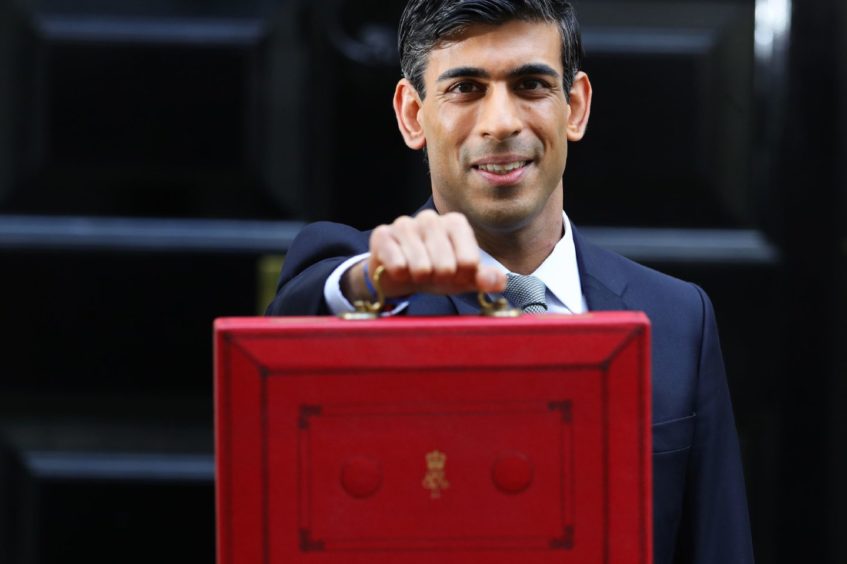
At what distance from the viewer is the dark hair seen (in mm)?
1546

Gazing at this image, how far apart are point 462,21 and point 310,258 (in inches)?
11.6

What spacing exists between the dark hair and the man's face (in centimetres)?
1

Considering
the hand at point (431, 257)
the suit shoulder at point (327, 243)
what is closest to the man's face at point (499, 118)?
the suit shoulder at point (327, 243)

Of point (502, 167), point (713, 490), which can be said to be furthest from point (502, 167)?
point (713, 490)

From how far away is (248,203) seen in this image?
2.70 meters

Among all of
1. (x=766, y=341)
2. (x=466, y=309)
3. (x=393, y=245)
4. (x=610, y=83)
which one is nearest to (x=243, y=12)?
(x=610, y=83)

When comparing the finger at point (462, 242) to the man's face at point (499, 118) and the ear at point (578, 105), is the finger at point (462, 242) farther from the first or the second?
the ear at point (578, 105)

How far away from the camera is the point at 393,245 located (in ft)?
4.32

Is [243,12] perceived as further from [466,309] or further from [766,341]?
[466,309]

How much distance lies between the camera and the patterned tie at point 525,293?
1609 millimetres

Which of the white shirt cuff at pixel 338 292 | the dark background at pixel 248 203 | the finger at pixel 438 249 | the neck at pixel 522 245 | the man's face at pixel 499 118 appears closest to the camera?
the finger at pixel 438 249

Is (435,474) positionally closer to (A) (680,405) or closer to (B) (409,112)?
→ (A) (680,405)

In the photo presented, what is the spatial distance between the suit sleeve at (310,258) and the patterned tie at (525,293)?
0.54 ft

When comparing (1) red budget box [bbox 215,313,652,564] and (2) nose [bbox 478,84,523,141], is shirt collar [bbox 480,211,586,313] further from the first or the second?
(1) red budget box [bbox 215,313,652,564]
